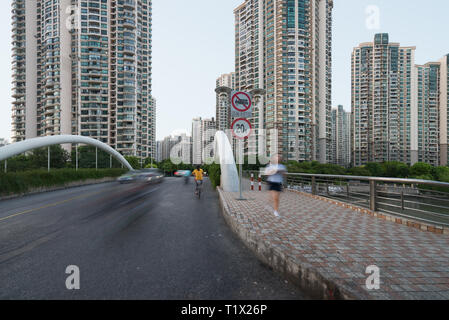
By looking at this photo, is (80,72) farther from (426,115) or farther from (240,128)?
(426,115)

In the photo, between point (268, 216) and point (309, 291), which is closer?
point (309, 291)

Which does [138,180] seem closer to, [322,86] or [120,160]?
[120,160]

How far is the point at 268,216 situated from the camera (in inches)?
215

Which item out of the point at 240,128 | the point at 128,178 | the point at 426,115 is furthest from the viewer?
the point at 426,115

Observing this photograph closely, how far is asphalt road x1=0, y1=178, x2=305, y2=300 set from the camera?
241 centimetres

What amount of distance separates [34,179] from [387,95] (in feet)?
395

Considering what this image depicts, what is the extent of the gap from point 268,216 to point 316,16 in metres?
100

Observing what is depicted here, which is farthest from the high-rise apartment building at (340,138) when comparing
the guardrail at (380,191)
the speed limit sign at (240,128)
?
the speed limit sign at (240,128)

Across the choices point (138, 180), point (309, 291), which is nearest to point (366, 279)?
point (309, 291)

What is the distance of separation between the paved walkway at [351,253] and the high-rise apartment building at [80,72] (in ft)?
237

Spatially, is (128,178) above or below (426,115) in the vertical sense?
below

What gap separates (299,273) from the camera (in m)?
2.57

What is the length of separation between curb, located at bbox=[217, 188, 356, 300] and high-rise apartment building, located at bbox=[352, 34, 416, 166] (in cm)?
11448

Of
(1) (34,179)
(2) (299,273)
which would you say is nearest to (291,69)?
(1) (34,179)
